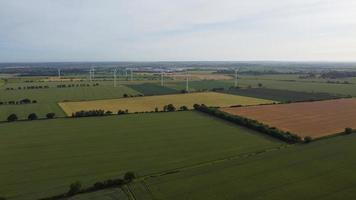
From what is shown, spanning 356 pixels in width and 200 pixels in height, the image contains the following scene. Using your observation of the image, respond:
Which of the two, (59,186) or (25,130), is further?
(25,130)

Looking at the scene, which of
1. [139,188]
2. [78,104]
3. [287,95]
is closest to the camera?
[139,188]

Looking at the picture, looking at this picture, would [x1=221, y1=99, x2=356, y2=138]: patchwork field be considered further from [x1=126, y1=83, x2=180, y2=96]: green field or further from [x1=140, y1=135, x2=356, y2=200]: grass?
[x1=126, y1=83, x2=180, y2=96]: green field

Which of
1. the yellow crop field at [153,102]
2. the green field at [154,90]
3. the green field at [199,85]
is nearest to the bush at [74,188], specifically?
the yellow crop field at [153,102]

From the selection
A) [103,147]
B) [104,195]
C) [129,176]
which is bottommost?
[104,195]

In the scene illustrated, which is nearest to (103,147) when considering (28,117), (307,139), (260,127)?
(260,127)

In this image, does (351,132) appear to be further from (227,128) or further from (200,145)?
(200,145)

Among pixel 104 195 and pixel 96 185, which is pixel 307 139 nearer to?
pixel 96 185

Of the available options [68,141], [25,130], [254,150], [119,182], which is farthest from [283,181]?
[25,130]
